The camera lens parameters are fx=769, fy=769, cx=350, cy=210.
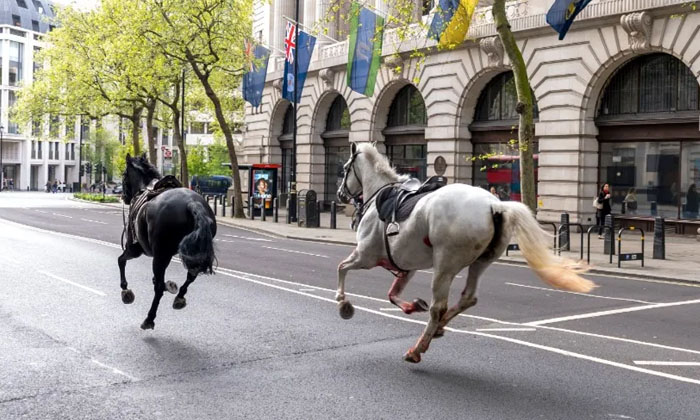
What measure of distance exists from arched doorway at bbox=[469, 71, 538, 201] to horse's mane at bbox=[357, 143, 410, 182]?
933 inches

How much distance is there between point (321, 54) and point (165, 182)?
35036 millimetres

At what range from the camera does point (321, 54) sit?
4403 centimetres

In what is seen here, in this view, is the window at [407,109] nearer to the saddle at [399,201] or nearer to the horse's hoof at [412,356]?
the saddle at [399,201]

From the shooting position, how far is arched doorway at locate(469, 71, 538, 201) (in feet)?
107

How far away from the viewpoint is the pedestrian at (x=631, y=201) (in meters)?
28.7

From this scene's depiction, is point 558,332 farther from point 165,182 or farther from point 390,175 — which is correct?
point 165,182

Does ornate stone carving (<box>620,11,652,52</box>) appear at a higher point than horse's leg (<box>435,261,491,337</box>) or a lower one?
higher

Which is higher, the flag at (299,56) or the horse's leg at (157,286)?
the flag at (299,56)

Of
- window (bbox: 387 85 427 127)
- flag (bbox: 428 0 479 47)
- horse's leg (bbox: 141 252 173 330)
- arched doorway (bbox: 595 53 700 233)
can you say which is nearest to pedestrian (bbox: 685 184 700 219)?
arched doorway (bbox: 595 53 700 233)

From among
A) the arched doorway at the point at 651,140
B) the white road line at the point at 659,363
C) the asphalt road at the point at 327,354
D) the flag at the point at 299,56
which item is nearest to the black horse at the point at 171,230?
the asphalt road at the point at 327,354

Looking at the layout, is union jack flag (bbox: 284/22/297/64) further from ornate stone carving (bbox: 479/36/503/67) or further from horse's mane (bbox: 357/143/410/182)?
horse's mane (bbox: 357/143/410/182)

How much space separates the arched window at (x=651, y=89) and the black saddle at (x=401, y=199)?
20987 millimetres

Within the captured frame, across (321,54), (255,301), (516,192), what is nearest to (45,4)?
(321,54)

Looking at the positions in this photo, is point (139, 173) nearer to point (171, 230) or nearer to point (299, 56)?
point (171, 230)
